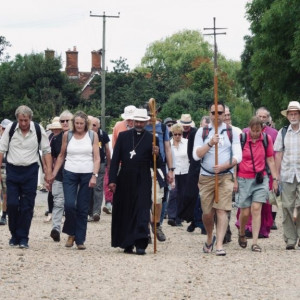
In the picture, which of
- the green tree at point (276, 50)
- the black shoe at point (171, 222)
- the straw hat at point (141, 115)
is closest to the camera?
the straw hat at point (141, 115)

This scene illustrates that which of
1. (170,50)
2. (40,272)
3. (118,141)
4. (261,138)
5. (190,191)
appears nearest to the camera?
(40,272)

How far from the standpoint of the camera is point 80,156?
53.2 feet

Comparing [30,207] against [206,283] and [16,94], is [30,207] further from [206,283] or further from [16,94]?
[16,94]

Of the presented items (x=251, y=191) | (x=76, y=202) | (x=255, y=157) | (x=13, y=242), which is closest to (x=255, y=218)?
(x=251, y=191)

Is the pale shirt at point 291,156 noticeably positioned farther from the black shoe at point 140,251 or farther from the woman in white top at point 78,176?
the woman in white top at point 78,176

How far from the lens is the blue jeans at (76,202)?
16156mm

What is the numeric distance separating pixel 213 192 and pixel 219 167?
43 centimetres

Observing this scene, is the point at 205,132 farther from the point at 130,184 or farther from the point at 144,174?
the point at 130,184

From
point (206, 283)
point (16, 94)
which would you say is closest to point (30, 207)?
point (206, 283)

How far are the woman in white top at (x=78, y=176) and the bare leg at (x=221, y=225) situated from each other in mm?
1800

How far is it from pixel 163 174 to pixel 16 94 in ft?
235

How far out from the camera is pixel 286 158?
16.6m

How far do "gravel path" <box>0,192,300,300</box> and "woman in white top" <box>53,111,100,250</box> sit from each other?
0.33 m

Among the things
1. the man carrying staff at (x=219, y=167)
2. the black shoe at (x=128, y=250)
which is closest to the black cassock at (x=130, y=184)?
the black shoe at (x=128, y=250)
